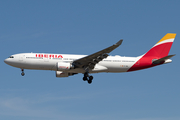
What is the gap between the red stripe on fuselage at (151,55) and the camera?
4616cm

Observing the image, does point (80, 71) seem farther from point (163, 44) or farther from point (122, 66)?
point (163, 44)

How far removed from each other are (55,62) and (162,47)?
17224 millimetres

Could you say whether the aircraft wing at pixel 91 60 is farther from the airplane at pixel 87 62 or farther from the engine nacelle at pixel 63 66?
the engine nacelle at pixel 63 66

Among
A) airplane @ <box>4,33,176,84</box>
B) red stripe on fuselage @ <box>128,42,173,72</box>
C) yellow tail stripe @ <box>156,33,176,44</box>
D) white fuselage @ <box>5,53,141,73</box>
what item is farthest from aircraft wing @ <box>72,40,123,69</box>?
yellow tail stripe @ <box>156,33,176,44</box>

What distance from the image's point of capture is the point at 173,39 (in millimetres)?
50094

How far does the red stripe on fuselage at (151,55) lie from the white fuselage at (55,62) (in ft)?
2.46

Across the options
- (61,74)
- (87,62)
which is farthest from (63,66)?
(61,74)

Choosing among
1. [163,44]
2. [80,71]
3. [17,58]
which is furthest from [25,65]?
[163,44]

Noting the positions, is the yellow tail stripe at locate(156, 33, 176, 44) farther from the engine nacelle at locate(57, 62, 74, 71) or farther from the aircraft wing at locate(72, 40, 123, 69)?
the engine nacelle at locate(57, 62, 74, 71)

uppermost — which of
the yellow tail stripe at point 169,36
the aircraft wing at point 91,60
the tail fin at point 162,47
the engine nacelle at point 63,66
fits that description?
the yellow tail stripe at point 169,36

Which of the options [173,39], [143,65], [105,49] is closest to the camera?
[105,49]

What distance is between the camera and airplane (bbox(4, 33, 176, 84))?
4288cm

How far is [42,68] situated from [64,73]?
4.74 metres

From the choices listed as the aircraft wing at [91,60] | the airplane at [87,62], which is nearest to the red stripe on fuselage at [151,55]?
the airplane at [87,62]
